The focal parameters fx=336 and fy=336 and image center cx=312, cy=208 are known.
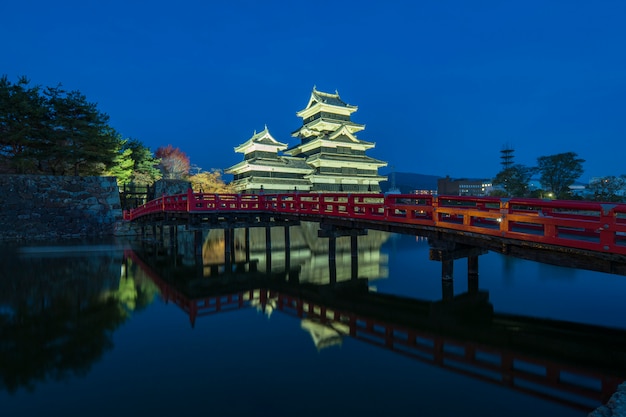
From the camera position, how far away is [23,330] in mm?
7547

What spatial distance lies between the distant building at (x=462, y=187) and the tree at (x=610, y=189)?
131ft

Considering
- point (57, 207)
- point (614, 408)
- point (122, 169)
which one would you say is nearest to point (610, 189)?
point (614, 408)

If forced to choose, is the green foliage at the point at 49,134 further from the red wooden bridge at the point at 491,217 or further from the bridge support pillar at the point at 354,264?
the bridge support pillar at the point at 354,264

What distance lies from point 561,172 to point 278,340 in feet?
128

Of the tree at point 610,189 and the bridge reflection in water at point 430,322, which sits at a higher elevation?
the tree at point 610,189

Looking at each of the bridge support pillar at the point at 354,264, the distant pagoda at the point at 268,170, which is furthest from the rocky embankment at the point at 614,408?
the distant pagoda at the point at 268,170

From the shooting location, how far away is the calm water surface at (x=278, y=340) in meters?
4.92

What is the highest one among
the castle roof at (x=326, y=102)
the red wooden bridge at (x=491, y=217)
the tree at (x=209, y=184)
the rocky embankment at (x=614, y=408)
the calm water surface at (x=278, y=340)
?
the castle roof at (x=326, y=102)

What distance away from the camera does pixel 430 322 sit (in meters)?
8.03

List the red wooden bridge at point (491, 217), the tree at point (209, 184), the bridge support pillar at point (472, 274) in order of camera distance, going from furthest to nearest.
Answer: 1. the tree at point (209, 184)
2. the bridge support pillar at point (472, 274)
3. the red wooden bridge at point (491, 217)

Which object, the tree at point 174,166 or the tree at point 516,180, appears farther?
the tree at point 174,166

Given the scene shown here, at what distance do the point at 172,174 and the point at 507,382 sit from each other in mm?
49032

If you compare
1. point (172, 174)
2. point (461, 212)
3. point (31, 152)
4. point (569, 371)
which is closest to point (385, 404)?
point (569, 371)

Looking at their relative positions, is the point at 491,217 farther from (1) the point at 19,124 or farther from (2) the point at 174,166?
(2) the point at 174,166
